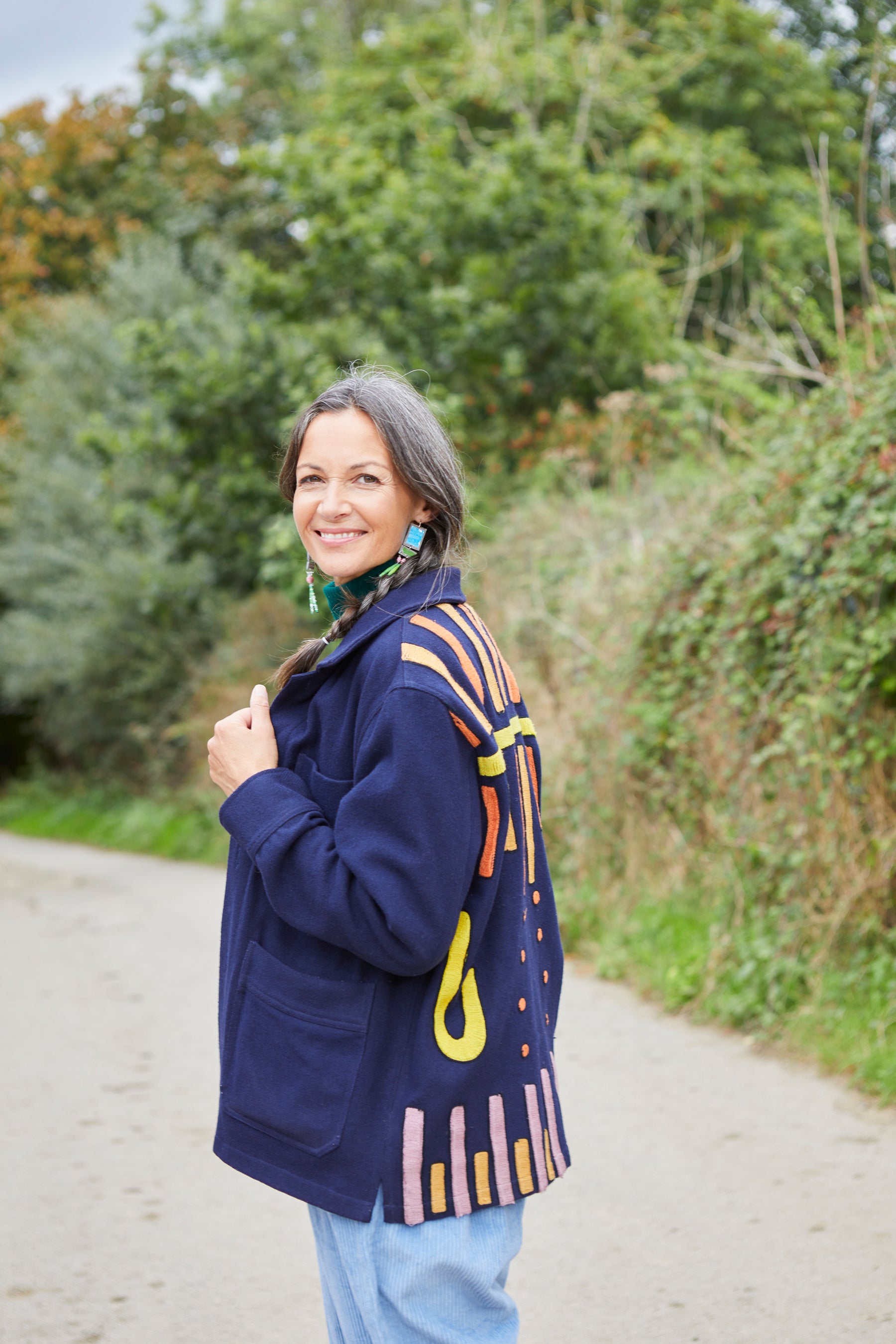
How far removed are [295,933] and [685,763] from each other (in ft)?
15.2

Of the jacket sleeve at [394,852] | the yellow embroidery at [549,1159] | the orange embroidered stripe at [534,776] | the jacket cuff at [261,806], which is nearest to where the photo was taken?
the jacket sleeve at [394,852]

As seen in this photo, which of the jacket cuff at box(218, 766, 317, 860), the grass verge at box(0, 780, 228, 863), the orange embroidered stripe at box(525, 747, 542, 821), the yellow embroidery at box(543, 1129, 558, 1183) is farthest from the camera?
the grass verge at box(0, 780, 228, 863)

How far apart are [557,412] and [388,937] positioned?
11.3 m

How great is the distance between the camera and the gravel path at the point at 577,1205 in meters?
3.12

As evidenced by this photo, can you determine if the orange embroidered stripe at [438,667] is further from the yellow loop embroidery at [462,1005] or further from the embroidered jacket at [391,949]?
the yellow loop embroidery at [462,1005]

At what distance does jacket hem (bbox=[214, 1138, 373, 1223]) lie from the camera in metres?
1.66

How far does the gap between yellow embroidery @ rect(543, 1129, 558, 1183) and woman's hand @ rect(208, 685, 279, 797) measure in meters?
0.69

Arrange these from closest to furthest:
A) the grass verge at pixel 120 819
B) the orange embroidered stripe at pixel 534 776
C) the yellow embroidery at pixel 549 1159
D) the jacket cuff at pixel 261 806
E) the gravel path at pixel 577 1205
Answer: the jacket cuff at pixel 261 806 < the yellow embroidery at pixel 549 1159 < the orange embroidered stripe at pixel 534 776 < the gravel path at pixel 577 1205 < the grass verge at pixel 120 819

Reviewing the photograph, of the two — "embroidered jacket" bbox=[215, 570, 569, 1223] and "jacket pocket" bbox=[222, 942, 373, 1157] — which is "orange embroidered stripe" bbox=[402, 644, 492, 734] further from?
"jacket pocket" bbox=[222, 942, 373, 1157]

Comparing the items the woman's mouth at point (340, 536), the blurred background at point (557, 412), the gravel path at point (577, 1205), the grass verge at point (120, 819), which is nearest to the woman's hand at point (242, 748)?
the woman's mouth at point (340, 536)

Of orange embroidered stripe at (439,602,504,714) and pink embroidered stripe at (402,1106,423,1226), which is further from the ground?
orange embroidered stripe at (439,602,504,714)

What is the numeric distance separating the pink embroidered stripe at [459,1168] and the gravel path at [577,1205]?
5.27 feet

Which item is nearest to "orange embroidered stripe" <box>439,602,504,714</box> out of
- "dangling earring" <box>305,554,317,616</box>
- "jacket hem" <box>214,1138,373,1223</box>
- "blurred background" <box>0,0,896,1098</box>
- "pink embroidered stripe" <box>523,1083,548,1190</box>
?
"dangling earring" <box>305,554,317,616</box>

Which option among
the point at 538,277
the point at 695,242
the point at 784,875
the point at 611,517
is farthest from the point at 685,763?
the point at 695,242
